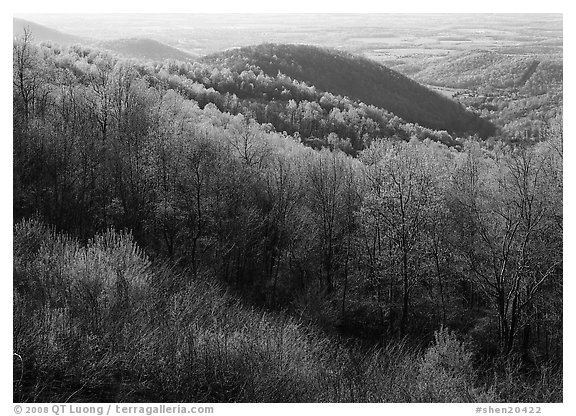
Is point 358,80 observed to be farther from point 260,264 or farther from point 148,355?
point 148,355

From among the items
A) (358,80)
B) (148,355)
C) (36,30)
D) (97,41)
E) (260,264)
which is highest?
(36,30)

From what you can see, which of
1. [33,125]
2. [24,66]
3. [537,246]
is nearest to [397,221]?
[537,246]

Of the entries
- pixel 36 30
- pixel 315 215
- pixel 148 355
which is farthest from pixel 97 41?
pixel 148 355

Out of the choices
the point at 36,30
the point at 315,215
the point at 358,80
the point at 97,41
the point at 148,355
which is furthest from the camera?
the point at 358,80

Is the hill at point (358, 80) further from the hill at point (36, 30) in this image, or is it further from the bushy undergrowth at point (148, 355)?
the bushy undergrowth at point (148, 355)


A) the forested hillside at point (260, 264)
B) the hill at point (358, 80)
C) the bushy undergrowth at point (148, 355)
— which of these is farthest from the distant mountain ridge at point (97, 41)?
the hill at point (358, 80)
